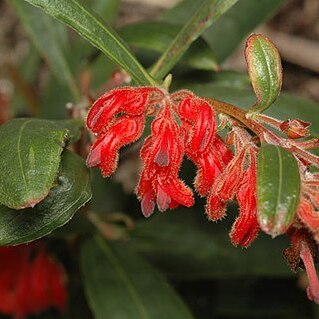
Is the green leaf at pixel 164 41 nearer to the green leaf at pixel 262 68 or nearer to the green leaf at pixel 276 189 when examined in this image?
the green leaf at pixel 262 68

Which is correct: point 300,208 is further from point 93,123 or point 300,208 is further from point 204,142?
point 93,123

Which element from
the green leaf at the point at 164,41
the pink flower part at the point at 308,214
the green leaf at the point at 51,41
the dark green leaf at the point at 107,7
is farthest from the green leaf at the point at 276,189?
the dark green leaf at the point at 107,7

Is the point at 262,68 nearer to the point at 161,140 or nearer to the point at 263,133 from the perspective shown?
the point at 263,133

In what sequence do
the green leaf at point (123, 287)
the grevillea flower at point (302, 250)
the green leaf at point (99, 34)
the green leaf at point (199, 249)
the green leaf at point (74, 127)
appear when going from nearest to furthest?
1. the grevillea flower at point (302, 250)
2. the green leaf at point (99, 34)
3. the green leaf at point (74, 127)
4. the green leaf at point (123, 287)
5. the green leaf at point (199, 249)

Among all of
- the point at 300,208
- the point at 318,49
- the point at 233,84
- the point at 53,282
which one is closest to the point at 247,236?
the point at 300,208

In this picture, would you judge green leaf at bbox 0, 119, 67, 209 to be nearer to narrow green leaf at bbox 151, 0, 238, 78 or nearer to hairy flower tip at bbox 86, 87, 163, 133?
hairy flower tip at bbox 86, 87, 163, 133

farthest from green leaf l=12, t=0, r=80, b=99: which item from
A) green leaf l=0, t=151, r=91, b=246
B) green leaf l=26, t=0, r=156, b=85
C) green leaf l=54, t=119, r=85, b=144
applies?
green leaf l=0, t=151, r=91, b=246
